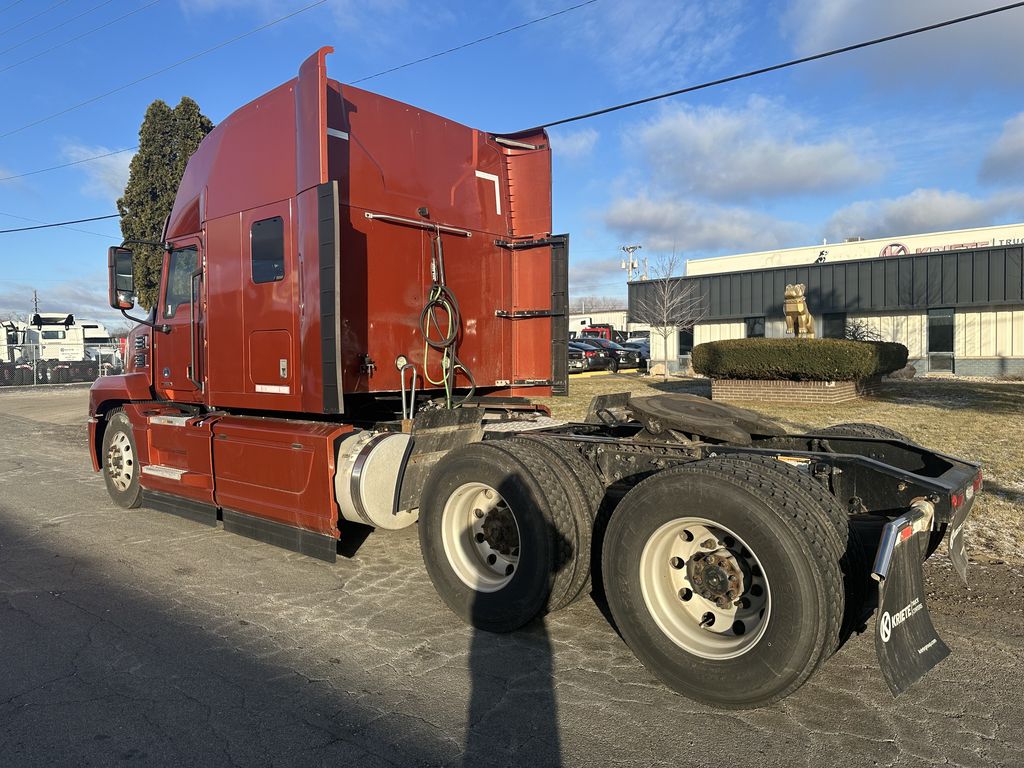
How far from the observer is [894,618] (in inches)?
120

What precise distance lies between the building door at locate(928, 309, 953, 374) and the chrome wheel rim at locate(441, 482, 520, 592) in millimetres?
25722

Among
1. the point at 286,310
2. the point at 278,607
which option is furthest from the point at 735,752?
the point at 286,310

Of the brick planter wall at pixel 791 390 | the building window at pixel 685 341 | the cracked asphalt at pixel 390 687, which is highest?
the building window at pixel 685 341

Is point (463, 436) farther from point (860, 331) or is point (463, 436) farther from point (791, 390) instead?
point (860, 331)

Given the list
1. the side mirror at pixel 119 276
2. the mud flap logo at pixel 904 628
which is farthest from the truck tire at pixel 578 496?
the side mirror at pixel 119 276

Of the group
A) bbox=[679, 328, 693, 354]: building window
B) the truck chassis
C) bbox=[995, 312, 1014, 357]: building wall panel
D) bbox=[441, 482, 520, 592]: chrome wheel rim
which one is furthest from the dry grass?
bbox=[679, 328, 693, 354]: building window

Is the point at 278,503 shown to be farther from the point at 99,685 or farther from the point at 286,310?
the point at 99,685

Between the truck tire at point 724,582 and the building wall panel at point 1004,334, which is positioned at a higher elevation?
the building wall panel at point 1004,334

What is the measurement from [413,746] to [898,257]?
87.8 ft

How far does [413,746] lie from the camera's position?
3020 millimetres

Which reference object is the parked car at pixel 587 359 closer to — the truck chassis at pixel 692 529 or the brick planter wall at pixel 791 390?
the brick planter wall at pixel 791 390

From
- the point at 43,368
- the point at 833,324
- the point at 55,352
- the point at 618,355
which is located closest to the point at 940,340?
the point at 833,324

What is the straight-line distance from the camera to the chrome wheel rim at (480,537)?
4387mm

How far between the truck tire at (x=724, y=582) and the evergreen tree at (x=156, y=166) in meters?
20.3
